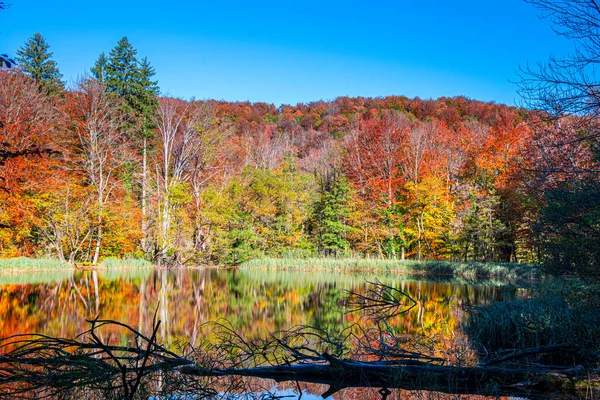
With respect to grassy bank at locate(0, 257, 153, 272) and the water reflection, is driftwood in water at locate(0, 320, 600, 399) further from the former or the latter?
grassy bank at locate(0, 257, 153, 272)

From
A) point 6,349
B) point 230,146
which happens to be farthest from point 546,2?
point 230,146

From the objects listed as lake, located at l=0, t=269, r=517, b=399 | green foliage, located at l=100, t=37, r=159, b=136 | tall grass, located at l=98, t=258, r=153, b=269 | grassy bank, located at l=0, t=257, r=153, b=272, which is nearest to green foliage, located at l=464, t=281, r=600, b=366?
lake, located at l=0, t=269, r=517, b=399

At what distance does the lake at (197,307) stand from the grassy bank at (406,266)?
492 cm

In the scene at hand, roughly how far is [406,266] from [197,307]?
547 inches

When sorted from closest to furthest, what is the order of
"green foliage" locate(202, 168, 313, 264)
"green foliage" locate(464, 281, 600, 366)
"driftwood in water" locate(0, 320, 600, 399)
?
"driftwood in water" locate(0, 320, 600, 399) < "green foliage" locate(464, 281, 600, 366) < "green foliage" locate(202, 168, 313, 264)

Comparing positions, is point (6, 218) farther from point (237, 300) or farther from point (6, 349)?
point (6, 349)

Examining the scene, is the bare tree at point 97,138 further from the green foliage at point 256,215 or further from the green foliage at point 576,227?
the green foliage at point 576,227

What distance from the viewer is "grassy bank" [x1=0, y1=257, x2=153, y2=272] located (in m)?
17.2

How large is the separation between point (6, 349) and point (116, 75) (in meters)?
26.1

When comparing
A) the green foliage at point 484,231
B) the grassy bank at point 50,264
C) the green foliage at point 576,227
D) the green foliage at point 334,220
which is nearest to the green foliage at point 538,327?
the green foliage at point 576,227

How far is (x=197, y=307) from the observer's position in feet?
32.3

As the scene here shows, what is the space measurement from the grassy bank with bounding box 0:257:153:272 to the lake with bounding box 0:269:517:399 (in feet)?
9.86

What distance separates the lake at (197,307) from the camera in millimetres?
7141

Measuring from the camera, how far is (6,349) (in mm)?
5254
